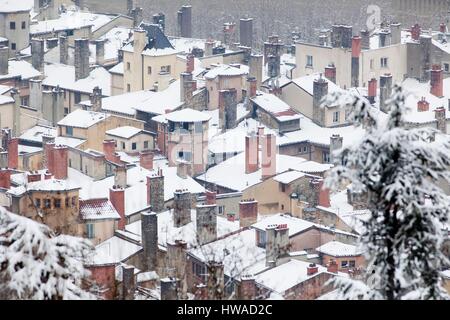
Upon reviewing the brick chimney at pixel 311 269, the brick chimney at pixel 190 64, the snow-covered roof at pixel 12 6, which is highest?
the snow-covered roof at pixel 12 6

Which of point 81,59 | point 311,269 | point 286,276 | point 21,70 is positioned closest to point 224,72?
point 81,59

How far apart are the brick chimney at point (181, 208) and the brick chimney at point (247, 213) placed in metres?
1.12

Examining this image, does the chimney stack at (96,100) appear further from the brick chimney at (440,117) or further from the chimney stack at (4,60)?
the brick chimney at (440,117)

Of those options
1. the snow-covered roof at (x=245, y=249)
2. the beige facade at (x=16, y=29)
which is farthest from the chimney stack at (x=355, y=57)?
the snow-covered roof at (x=245, y=249)

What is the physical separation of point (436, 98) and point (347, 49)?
18.4ft

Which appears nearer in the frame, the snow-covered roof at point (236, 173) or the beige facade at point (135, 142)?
the snow-covered roof at point (236, 173)

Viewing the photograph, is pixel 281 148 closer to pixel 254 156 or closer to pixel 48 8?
pixel 254 156

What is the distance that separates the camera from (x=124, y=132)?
47250mm

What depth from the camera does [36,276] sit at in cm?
1243

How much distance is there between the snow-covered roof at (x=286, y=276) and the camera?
30.0 m

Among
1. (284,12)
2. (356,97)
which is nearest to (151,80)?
(284,12)

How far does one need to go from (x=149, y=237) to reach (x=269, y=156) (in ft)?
32.2

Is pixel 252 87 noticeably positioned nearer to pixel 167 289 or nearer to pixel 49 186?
pixel 49 186

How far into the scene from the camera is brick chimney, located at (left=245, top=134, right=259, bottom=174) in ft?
143
